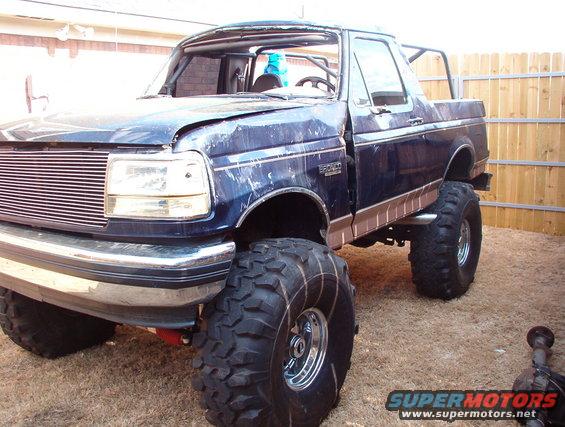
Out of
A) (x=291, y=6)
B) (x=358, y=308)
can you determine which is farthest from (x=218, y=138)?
(x=291, y=6)

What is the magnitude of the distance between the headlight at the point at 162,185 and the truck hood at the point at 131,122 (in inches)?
3.7

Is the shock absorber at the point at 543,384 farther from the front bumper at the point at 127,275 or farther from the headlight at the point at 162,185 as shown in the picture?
the headlight at the point at 162,185

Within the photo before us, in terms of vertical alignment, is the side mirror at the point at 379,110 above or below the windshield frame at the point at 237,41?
below

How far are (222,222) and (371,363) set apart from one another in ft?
5.89

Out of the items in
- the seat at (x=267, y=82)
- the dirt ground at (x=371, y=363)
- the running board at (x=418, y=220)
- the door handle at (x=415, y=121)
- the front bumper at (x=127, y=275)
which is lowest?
the dirt ground at (x=371, y=363)

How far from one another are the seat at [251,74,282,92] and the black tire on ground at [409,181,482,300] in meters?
1.65

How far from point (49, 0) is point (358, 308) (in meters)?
5.79

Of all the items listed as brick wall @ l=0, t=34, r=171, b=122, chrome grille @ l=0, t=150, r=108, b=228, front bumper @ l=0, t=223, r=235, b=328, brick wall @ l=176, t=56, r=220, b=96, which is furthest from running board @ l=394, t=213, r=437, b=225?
brick wall @ l=0, t=34, r=171, b=122

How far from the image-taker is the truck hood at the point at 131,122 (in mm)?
2537

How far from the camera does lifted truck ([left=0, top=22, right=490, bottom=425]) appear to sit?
2.47 m

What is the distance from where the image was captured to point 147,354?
3971 millimetres

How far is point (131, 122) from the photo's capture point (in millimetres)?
2686

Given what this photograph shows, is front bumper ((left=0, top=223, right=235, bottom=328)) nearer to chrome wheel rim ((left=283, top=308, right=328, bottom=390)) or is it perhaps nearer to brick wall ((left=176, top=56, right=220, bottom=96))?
chrome wheel rim ((left=283, top=308, right=328, bottom=390))

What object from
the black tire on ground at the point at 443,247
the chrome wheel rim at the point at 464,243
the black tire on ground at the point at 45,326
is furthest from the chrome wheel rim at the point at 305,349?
the chrome wheel rim at the point at 464,243
